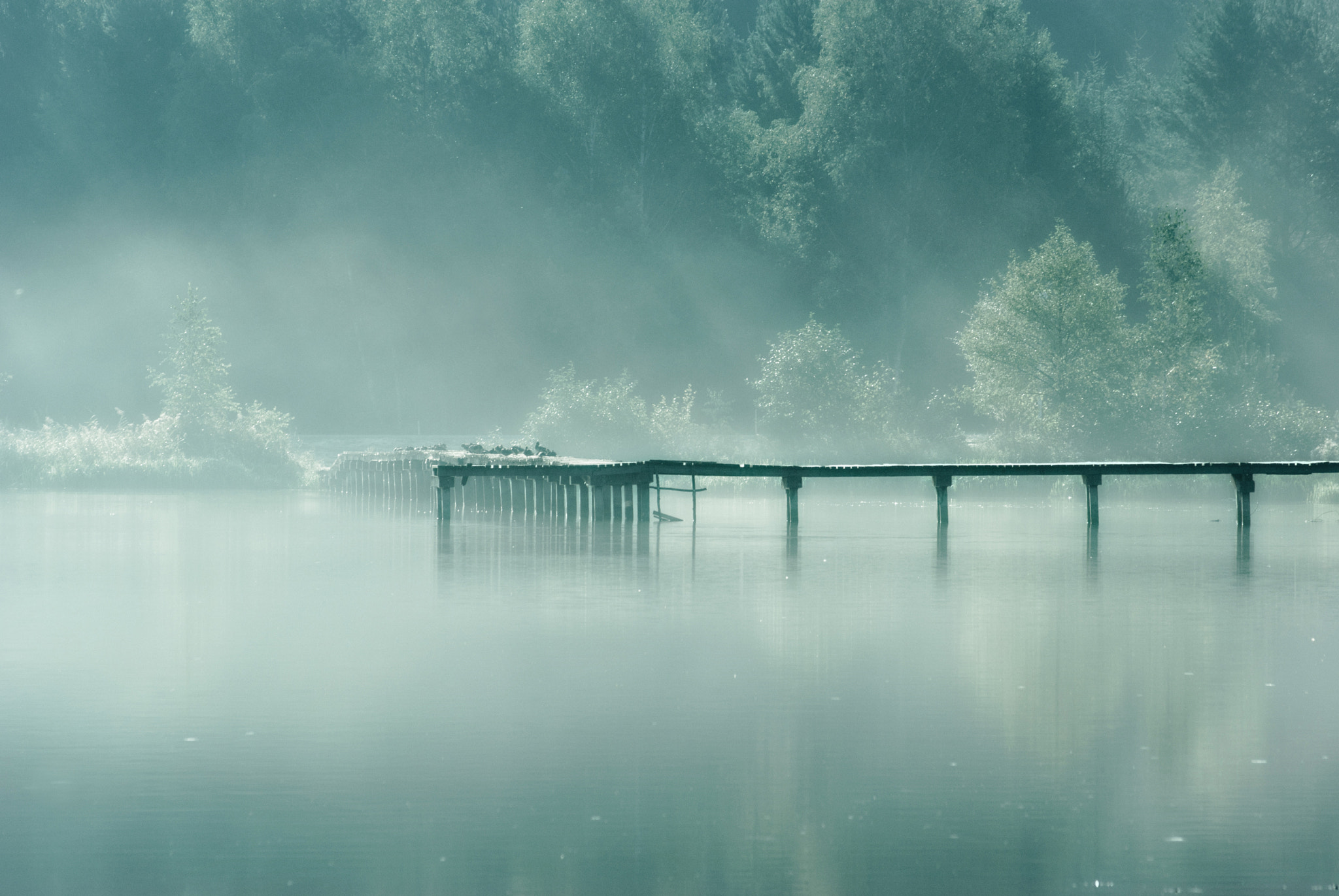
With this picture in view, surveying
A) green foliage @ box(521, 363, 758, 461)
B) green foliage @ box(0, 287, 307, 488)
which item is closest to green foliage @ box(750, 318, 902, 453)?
green foliage @ box(521, 363, 758, 461)

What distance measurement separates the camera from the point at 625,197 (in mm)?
87688

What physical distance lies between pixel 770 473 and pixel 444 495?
871cm

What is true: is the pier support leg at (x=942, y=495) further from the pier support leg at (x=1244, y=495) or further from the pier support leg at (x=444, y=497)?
the pier support leg at (x=444, y=497)

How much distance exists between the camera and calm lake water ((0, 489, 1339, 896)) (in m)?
9.79

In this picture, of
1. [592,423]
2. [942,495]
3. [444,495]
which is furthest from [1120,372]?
[444,495]

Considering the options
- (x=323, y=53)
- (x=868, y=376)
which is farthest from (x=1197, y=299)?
(x=323, y=53)

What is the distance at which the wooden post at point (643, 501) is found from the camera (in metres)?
40.1

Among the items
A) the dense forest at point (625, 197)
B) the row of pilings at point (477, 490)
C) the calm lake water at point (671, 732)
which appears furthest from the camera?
the dense forest at point (625, 197)

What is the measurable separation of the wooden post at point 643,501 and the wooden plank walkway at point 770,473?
2cm

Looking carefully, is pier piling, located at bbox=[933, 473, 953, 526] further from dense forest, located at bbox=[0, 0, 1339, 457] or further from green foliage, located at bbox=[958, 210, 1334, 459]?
dense forest, located at bbox=[0, 0, 1339, 457]

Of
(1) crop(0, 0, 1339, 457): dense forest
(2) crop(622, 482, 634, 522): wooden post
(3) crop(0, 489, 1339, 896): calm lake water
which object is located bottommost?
(3) crop(0, 489, 1339, 896): calm lake water

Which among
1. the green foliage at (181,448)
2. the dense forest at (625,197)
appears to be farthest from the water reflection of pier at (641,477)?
the dense forest at (625,197)

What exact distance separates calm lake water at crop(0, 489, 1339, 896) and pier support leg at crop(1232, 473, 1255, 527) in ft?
33.6

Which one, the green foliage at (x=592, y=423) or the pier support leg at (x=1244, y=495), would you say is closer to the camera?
the pier support leg at (x=1244, y=495)
